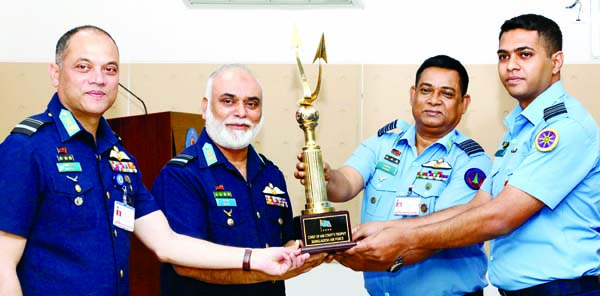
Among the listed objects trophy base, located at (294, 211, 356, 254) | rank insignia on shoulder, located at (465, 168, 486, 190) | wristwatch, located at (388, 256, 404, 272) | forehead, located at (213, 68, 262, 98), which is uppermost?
forehead, located at (213, 68, 262, 98)

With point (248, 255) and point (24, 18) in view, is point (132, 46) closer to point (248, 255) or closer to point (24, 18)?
point (24, 18)

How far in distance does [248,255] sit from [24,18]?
10.2ft

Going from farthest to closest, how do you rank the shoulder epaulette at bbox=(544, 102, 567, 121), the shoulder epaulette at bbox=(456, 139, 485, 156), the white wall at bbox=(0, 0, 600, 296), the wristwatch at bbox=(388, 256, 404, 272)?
the white wall at bbox=(0, 0, 600, 296) < the shoulder epaulette at bbox=(456, 139, 485, 156) < the wristwatch at bbox=(388, 256, 404, 272) < the shoulder epaulette at bbox=(544, 102, 567, 121)

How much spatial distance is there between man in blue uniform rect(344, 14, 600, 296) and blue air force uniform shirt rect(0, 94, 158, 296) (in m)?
1.01

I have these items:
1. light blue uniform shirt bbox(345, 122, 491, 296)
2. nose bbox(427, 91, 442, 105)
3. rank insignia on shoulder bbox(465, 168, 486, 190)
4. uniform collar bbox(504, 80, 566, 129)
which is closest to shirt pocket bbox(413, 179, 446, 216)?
light blue uniform shirt bbox(345, 122, 491, 296)

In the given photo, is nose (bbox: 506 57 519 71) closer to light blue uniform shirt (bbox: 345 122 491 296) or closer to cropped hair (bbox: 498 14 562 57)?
cropped hair (bbox: 498 14 562 57)

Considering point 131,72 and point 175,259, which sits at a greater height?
point 131,72

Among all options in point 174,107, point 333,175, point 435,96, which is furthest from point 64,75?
point 174,107

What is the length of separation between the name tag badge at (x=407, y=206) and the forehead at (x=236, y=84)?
2.78 feet

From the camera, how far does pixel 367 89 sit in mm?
4543

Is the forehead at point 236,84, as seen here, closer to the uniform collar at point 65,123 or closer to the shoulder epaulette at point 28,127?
the uniform collar at point 65,123

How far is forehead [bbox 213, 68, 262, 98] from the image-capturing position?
272 cm

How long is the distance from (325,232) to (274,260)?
254mm

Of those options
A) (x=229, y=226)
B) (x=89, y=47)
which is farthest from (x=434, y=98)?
(x=89, y=47)
